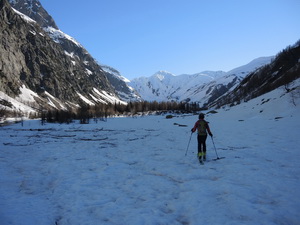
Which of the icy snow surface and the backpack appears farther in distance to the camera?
the backpack

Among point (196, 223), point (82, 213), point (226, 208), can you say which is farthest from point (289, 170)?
point (82, 213)

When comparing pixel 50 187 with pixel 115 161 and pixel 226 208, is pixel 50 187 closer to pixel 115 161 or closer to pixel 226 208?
pixel 115 161

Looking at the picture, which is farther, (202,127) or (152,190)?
(202,127)

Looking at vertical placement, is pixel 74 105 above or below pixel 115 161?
above

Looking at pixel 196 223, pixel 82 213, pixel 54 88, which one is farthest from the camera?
pixel 54 88

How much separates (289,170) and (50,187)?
11.5m

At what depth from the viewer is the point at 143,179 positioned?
10.0m

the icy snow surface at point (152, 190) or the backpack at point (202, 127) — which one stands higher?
the backpack at point (202, 127)

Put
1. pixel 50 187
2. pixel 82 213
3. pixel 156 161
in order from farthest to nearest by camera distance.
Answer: pixel 156 161 → pixel 50 187 → pixel 82 213

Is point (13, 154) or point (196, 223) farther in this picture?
point (13, 154)

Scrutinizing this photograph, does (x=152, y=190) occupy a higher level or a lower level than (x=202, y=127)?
lower

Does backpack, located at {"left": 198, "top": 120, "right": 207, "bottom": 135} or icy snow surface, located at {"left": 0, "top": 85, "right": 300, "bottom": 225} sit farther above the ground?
backpack, located at {"left": 198, "top": 120, "right": 207, "bottom": 135}

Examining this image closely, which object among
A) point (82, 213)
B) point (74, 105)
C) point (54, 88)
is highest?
point (54, 88)

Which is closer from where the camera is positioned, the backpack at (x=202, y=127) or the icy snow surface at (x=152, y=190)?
the icy snow surface at (x=152, y=190)
